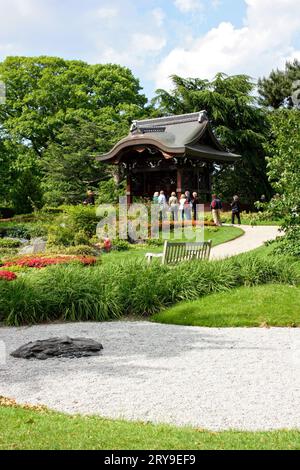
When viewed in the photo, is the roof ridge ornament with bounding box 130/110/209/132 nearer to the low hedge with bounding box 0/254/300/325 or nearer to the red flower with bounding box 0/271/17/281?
the red flower with bounding box 0/271/17/281

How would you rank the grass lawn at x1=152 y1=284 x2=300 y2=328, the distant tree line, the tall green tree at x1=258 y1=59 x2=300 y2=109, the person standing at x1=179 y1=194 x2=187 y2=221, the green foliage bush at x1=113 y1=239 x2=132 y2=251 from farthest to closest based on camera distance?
the tall green tree at x1=258 y1=59 x2=300 y2=109 < the distant tree line < the person standing at x1=179 y1=194 x2=187 y2=221 < the green foliage bush at x1=113 y1=239 x2=132 y2=251 < the grass lawn at x1=152 y1=284 x2=300 y2=328

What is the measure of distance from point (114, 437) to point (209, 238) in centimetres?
1720

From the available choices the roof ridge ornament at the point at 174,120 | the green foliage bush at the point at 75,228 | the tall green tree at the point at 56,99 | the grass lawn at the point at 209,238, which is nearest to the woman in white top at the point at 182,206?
the grass lawn at the point at 209,238

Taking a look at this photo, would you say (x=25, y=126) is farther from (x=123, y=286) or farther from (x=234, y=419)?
(x=234, y=419)

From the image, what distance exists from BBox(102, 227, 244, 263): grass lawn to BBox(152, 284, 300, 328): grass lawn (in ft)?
23.7

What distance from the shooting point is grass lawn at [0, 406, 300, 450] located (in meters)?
3.83

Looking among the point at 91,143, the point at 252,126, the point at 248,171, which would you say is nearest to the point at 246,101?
the point at 252,126

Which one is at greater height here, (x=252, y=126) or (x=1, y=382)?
(x=252, y=126)

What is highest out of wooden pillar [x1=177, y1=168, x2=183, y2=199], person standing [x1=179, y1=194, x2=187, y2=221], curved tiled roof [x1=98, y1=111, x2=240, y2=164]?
curved tiled roof [x1=98, y1=111, x2=240, y2=164]

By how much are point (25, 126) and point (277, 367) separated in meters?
40.5

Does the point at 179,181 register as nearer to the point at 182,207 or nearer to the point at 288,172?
the point at 182,207

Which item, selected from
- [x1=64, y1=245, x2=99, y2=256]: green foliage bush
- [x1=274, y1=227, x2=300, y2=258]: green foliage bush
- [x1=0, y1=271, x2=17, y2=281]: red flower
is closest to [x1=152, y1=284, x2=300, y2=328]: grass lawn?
[x1=274, y1=227, x2=300, y2=258]: green foliage bush

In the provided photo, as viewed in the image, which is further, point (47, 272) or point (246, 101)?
point (246, 101)

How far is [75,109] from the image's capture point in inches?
1753
